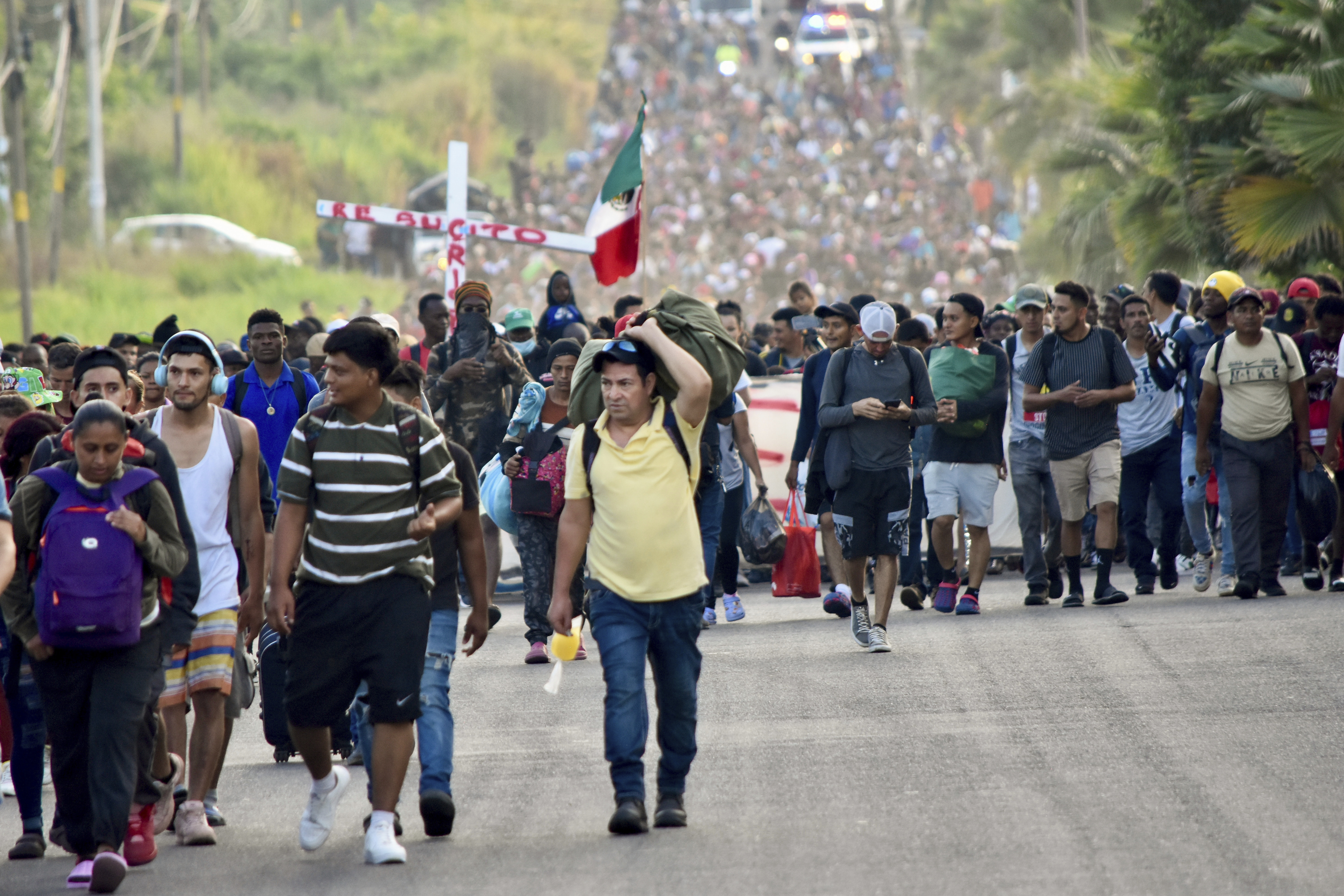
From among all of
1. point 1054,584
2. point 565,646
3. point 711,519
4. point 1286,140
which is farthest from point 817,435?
point 1286,140

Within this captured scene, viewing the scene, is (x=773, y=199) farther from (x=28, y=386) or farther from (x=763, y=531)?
(x=28, y=386)

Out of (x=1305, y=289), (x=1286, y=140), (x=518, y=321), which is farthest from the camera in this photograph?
(x=1286, y=140)

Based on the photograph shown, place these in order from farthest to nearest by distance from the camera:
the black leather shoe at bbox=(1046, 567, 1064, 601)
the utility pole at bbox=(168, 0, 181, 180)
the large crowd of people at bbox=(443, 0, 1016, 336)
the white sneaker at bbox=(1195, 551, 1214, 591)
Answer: the utility pole at bbox=(168, 0, 181, 180) < the large crowd of people at bbox=(443, 0, 1016, 336) < the white sneaker at bbox=(1195, 551, 1214, 591) < the black leather shoe at bbox=(1046, 567, 1064, 601)

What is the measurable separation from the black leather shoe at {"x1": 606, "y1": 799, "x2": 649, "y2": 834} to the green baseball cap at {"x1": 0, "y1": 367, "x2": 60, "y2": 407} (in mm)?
3674

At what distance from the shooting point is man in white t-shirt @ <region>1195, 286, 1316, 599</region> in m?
11.5

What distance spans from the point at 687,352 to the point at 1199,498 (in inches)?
274

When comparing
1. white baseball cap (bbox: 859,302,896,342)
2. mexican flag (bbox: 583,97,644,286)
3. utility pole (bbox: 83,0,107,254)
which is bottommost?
white baseball cap (bbox: 859,302,896,342)

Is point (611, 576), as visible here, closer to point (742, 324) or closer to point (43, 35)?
point (742, 324)

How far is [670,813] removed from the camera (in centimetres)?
634

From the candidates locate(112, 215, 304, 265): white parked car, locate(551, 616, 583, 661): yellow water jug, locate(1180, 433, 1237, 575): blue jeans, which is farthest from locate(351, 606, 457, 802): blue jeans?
locate(112, 215, 304, 265): white parked car

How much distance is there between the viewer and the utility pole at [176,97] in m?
51.0

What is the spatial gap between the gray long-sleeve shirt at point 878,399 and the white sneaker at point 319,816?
15.7ft

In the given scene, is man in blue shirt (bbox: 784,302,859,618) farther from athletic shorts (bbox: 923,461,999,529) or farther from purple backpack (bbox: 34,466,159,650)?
purple backpack (bbox: 34,466,159,650)

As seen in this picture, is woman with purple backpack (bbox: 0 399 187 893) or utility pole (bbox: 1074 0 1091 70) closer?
woman with purple backpack (bbox: 0 399 187 893)
